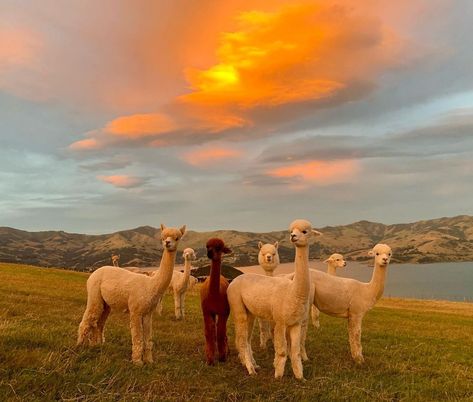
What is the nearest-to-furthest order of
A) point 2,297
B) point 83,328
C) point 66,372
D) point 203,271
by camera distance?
point 66,372, point 83,328, point 2,297, point 203,271

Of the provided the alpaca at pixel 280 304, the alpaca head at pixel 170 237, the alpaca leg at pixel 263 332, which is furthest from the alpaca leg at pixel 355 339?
the alpaca head at pixel 170 237

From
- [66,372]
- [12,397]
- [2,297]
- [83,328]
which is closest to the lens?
[12,397]

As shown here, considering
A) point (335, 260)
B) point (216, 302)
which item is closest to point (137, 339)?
point (216, 302)

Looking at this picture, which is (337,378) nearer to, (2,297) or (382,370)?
(382,370)

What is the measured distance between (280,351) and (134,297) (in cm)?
359

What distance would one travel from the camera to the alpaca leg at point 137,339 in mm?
8531

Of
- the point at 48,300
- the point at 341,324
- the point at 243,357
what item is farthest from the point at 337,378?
the point at 48,300

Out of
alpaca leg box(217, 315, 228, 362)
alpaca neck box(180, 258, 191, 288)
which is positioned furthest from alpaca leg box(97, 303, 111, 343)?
alpaca neck box(180, 258, 191, 288)

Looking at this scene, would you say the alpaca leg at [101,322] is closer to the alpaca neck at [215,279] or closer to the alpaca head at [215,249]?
the alpaca neck at [215,279]

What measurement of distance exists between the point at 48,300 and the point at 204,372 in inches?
464

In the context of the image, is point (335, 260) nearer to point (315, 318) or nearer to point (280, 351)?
point (315, 318)

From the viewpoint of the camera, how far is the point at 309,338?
43.2 ft

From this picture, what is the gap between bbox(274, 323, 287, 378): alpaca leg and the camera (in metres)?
8.48

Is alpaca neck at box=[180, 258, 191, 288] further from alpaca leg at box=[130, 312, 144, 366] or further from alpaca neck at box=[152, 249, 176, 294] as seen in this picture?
alpaca leg at box=[130, 312, 144, 366]
